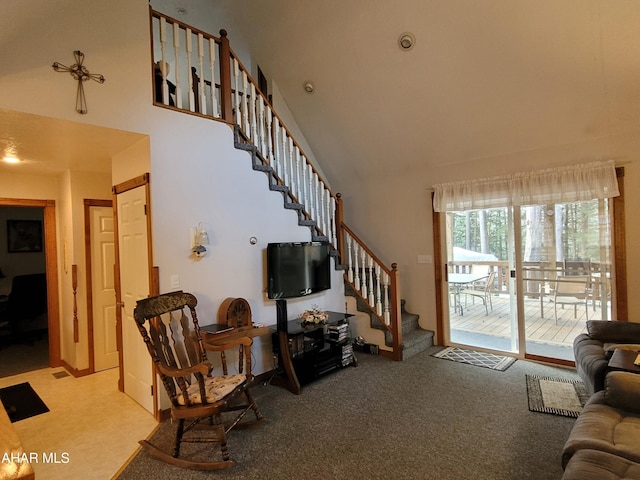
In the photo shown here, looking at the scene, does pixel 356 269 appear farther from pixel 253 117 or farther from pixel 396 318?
pixel 253 117

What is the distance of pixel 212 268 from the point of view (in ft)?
10.7

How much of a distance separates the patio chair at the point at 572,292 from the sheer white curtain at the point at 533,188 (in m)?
0.88

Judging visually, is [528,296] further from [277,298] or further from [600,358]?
[277,298]

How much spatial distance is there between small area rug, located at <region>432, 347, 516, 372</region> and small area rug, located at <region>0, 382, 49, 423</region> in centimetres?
425

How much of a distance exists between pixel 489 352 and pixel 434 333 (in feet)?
2.29

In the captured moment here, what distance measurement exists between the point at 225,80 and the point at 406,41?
76.2 inches

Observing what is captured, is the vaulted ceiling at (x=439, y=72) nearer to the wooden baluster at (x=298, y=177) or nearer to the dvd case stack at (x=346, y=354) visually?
the wooden baluster at (x=298, y=177)

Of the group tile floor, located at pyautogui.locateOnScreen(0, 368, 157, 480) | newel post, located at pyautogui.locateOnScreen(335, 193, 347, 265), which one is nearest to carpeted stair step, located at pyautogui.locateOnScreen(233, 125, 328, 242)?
newel post, located at pyautogui.locateOnScreen(335, 193, 347, 265)

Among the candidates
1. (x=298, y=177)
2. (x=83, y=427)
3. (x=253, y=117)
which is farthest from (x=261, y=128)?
(x=83, y=427)

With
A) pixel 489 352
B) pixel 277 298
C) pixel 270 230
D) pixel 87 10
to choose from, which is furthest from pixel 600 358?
pixel 87 10

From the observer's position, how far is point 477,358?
4.14m

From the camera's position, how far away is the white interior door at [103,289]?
13.4ft

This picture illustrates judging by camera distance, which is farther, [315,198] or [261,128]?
[315,198]

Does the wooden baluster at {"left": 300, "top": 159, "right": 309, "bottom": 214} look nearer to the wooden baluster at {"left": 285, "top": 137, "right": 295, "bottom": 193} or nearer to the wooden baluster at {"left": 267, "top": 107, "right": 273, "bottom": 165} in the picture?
the wooden baluster at {"left": 285, "top": 137, "right": 295, "bottom": 193}
